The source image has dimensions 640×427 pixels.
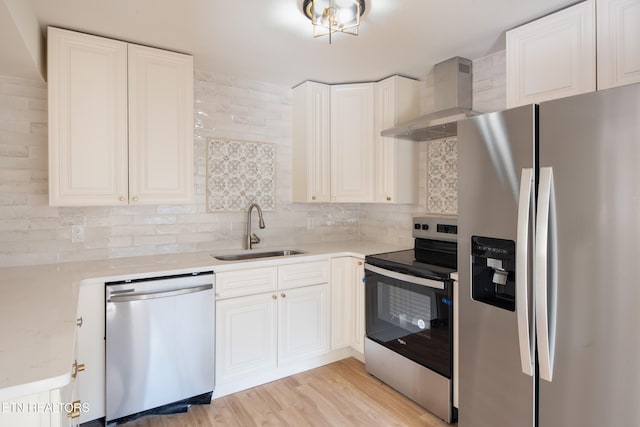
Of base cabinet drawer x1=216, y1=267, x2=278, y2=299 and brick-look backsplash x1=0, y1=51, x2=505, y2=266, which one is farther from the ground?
brick-look backsplash x1=0, y1=51, x2=505, y2=266

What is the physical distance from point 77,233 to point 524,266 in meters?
2.69

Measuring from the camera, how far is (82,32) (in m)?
2.19

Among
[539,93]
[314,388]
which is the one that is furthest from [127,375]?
[539,93]

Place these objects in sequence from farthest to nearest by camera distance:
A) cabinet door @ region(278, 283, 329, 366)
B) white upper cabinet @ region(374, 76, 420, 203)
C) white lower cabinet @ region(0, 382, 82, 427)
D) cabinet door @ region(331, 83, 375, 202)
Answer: cabinet door @ region(331, 83, 375, 202) → white upper cabinet @ region(374, 76, 420, 203) → cabinet door @ region(278, 283, 329, 366) → white lower cabinet @ region(0, 382, 82, 427)

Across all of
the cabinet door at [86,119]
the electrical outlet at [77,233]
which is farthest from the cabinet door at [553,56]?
the electrical outlet at [77,233]

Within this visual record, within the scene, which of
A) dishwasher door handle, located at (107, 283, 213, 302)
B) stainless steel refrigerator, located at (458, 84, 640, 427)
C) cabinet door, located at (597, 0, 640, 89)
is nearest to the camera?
stainless steel refrigerator, located at (458, 84, 640, 427)

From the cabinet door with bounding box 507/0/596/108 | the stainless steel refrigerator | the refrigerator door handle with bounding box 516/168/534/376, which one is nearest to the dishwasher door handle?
the stainless steel refrigerator

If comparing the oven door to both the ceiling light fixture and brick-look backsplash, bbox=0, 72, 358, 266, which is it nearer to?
brick-look backsplash, bbox=0, 72, 358, 266

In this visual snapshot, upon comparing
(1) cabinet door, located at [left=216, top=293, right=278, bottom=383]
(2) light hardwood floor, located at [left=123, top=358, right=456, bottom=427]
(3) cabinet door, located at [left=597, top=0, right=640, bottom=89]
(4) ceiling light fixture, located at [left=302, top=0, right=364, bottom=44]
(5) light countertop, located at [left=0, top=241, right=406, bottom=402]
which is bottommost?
(2) light hardwood floor, located at [left=123, top=358, right=456, bottom=427]

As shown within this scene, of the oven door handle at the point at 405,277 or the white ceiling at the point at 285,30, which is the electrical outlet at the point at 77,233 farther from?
the oven door handle at the point at 405,277

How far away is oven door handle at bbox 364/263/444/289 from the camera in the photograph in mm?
2143

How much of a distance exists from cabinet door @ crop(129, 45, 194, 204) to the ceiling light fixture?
3.42 feet

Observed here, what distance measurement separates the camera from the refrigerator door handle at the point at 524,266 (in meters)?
1.49

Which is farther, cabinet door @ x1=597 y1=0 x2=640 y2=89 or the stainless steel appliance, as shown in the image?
the stainless steel appliance
